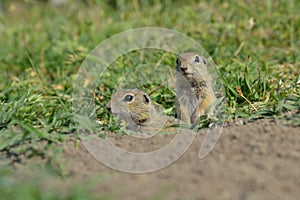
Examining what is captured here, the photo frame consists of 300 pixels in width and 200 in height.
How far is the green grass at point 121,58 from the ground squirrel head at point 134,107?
15 cm

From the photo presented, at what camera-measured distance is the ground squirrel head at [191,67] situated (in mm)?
4434

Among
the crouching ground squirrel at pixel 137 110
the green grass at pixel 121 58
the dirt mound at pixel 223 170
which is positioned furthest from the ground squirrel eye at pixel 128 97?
the dirt mound at pixel 223 170

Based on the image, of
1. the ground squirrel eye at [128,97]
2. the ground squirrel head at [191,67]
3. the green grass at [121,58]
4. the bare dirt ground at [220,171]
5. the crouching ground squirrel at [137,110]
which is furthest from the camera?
the ground squirrel head at [191,67]

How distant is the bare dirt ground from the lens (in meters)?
2.70

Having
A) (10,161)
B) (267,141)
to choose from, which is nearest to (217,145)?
(267,141)

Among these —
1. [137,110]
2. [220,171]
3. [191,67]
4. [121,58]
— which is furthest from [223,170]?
[121,58]

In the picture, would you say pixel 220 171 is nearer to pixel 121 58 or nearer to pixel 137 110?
pixel 137 110

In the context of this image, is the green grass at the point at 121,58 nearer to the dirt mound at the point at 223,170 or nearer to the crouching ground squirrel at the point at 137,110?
the crouching ground squirrel at the point at 137,110

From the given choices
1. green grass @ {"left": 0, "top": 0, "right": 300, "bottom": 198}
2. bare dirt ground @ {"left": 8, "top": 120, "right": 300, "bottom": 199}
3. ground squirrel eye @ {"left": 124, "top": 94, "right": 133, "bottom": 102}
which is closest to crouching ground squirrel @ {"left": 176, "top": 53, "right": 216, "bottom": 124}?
green grass @ {"left": 0, "top": 0, "right": 300, "bottom": 198}

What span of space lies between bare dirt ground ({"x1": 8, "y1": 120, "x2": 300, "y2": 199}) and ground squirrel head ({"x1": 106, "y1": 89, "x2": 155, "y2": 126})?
77 centimetres

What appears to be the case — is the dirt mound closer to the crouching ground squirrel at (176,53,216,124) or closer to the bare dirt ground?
the bare dirt ground

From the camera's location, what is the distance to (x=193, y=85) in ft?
14.9

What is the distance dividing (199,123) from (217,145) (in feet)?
2.34

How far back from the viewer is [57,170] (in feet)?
10.1
